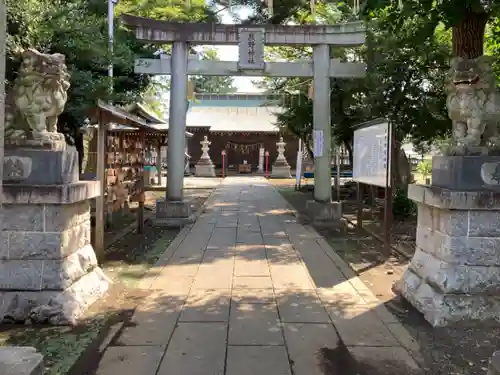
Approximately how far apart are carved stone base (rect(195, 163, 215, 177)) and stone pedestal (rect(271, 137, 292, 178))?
4.22m

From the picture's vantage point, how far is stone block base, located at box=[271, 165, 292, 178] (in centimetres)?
3303

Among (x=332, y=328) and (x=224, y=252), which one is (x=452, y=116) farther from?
(x=224, y=252)

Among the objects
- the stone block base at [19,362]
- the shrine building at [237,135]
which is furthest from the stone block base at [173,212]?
the shrine building at [237,135]

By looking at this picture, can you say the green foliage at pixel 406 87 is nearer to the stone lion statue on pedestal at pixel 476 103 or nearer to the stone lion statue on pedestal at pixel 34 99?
the stone lion statue on pedestal at pixel 476 103

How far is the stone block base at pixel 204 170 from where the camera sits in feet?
109

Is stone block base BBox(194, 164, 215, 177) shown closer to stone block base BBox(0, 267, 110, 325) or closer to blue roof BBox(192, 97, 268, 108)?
blue roof BBox(192, 97, 268, 108)

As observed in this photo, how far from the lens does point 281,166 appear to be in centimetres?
3331

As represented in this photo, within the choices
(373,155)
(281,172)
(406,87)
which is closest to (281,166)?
(281,172)

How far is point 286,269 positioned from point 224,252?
1.59 m

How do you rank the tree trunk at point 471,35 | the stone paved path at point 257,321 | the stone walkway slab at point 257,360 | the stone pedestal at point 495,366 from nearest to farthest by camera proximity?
the stone pedestal at point 495,366, the stone walkway slab at point 257,360, the stone paved path at point 257,321, the tree trunk at point 471,35

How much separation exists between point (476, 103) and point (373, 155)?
146 inches

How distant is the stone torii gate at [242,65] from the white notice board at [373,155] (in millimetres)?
2025

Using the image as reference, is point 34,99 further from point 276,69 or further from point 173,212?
point 276,69

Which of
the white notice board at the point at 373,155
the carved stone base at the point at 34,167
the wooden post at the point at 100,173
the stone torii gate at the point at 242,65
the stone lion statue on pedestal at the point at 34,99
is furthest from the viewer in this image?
the stone torii gate at the point at 242,65
